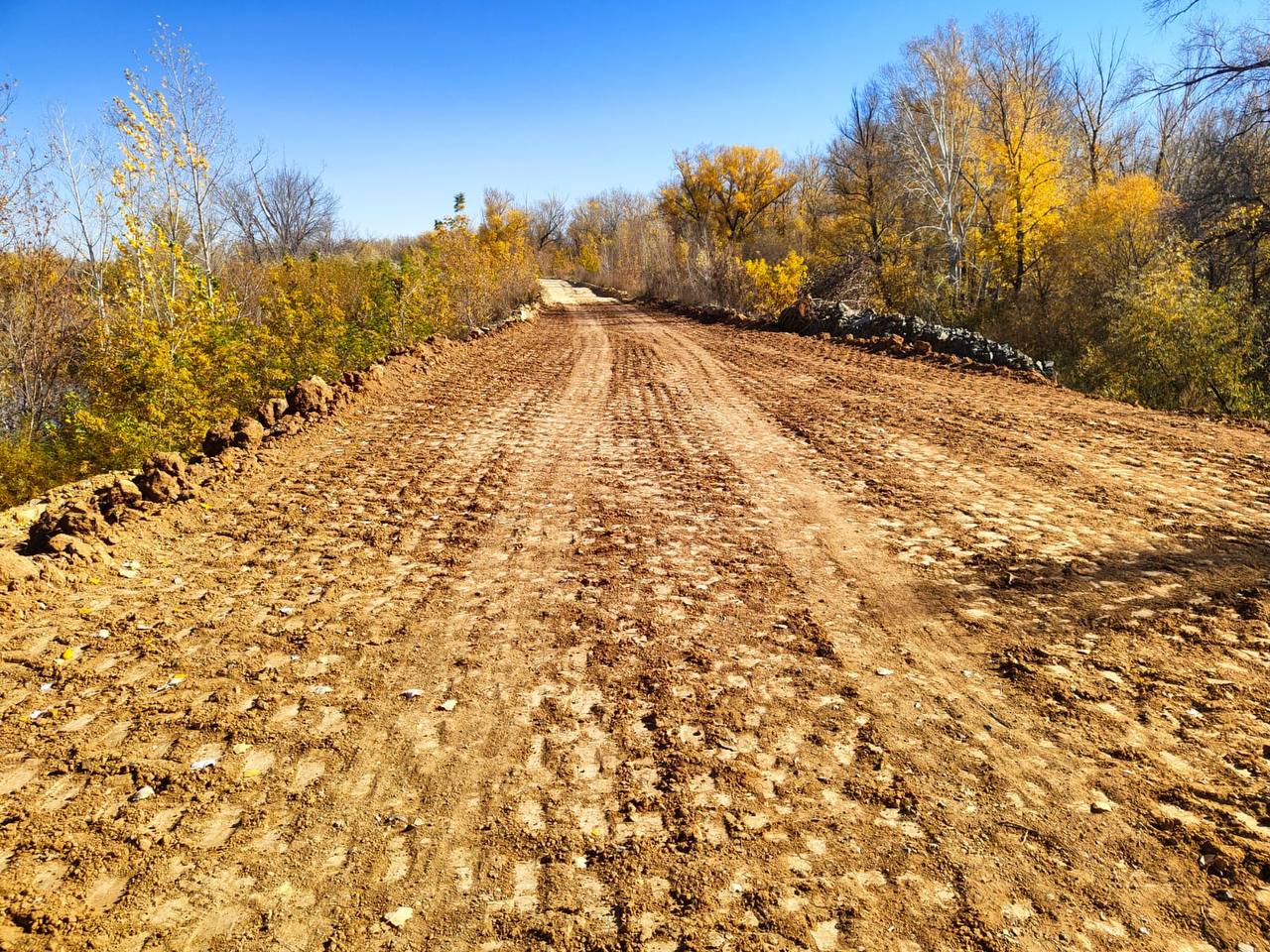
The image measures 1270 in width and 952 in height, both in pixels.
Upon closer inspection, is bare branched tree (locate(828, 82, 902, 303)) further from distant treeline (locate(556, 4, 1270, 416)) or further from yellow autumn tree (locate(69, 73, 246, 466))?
yellow autumn tree (locate(69, 73, 246, 466))

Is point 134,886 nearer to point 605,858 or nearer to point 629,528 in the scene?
point 605,858

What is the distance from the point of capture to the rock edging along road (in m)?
2.13

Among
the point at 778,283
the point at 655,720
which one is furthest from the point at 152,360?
the point at 778,283

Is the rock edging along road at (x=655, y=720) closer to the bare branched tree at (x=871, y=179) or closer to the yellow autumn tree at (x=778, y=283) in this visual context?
the yellow autumn tree at (x=778, y=283)

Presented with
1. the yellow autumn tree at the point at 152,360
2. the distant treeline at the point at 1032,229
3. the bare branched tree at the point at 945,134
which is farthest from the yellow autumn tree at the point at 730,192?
the yellow autumn tree at the point at 152,360

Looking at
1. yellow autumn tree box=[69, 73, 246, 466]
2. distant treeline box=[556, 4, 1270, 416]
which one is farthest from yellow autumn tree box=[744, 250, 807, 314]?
yellow autumn tree box=[69, 73, 246, 466]

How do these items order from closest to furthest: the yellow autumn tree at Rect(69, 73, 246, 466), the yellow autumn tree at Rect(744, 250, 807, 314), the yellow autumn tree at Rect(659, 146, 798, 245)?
the yellow autumn tree at Rect(69, 73, 246, 466) → the yellow autumn tree at Rect(744, 250, 807, 314) → the yellow autumn tree at Rect(659, 146, 798, 245)

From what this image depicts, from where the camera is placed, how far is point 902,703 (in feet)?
10.4

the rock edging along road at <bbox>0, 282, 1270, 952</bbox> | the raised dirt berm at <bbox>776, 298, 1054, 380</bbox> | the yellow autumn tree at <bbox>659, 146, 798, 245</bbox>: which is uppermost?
the yellow autumn tree at <bbox>659, 146, 798, 245</bbox>

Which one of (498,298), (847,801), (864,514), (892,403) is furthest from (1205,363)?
(498,298)

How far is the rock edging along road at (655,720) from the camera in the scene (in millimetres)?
2133

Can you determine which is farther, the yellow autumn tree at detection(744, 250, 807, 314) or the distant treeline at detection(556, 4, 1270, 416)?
the yellow autumn tree at detection(744, 250, 807, 314)

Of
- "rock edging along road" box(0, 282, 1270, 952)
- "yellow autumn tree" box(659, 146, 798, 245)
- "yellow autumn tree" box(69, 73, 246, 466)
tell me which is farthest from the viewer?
"yellow autumn tree" box(659, 146, 798, 245)

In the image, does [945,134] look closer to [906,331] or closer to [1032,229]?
[1032,229]
